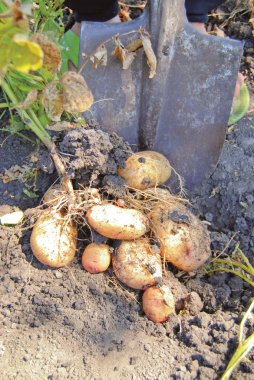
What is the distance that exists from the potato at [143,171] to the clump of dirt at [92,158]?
1.2 inches

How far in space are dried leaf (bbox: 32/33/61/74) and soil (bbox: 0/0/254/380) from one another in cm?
29

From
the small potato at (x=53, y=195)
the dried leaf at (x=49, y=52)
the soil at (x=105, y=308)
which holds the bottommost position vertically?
the soil at (x=105, y=308)

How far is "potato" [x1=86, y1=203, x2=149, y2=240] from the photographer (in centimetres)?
149

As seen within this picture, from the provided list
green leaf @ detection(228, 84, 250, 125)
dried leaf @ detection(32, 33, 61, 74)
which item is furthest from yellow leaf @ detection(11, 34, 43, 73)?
green leaf @ detection(228, 84, 250, 125)

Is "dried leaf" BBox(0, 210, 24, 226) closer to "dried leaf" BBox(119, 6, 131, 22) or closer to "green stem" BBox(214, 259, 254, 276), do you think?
"green stem" BBox(214, 259, 254, 276)

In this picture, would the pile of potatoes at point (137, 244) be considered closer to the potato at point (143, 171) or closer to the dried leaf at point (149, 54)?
the potato at point (143, 171)

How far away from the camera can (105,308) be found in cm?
Result: 148

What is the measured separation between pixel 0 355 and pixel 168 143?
39.7 inches

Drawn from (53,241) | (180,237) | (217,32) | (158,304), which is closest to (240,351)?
(158,304)

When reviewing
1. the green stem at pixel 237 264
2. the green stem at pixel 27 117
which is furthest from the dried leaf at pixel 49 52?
the green stem at pixel 237 264

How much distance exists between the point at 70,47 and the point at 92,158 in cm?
61

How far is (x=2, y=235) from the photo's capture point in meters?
1.61

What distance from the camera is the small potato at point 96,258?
1514mm

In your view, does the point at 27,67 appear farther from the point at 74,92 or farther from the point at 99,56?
the point at 99,56
